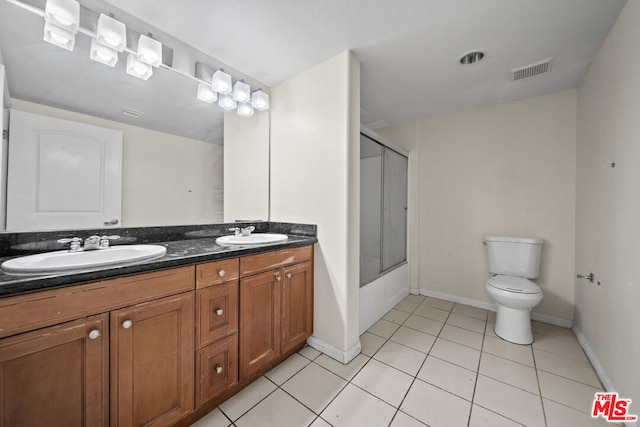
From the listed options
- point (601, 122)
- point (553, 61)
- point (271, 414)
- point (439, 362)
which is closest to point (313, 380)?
point (271, 414)

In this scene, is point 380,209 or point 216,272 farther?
point 380,209

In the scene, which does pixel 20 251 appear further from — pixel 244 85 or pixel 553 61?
pixel 553 61

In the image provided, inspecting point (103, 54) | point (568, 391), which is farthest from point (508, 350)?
point (103, 54)

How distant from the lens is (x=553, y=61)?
1809mm

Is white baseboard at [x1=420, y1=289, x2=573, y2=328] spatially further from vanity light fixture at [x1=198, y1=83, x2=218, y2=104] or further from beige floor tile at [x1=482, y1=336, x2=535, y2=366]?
vanity light fixture at [x1=198, y1=83, x2=218, y2=104]

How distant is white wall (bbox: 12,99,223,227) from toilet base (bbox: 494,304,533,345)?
2.51 metres

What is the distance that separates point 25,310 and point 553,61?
128 inches

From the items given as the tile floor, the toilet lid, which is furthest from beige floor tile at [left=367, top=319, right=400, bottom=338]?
the toilet lid

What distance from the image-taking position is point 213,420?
123 cm

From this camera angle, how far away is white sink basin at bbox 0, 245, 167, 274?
818 millimetres

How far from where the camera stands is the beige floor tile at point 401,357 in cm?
166

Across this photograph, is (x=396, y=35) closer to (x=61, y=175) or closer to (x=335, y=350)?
(x=61, y=175)

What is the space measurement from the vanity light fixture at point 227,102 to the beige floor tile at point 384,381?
2201 millimetres

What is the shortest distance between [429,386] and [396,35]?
2.25 m
